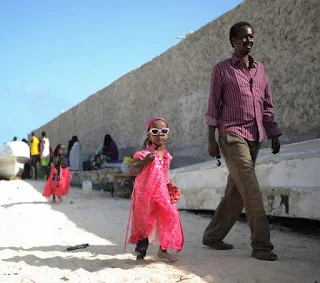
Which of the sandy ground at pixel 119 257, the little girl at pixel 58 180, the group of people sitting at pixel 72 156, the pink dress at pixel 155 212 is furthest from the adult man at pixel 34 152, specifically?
the pink dress at pixel 155 212

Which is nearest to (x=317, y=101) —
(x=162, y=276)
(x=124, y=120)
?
(x=162, y=276)

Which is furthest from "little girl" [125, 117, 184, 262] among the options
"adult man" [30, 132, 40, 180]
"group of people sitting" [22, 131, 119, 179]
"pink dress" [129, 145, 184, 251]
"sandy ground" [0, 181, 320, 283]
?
"adult man" [30, 132, 40, 180]

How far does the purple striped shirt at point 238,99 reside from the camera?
10.0ft

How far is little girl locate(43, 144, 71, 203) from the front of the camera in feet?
25.9

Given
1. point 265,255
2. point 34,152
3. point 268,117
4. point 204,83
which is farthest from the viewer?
point 34,152

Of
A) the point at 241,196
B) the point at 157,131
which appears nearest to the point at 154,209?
the point at 157,131

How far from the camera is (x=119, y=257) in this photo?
3113 mm

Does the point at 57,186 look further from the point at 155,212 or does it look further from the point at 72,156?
the point at 155,212

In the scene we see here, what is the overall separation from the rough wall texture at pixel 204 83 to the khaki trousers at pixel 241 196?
269cm

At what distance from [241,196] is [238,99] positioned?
77 cm

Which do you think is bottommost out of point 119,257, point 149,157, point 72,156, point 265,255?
point 119,257

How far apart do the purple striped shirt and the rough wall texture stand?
2.60 meters

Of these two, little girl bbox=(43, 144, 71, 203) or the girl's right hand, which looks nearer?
the girl's right hand

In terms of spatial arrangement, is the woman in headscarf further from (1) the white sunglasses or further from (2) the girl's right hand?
(2) the girl's right hand
